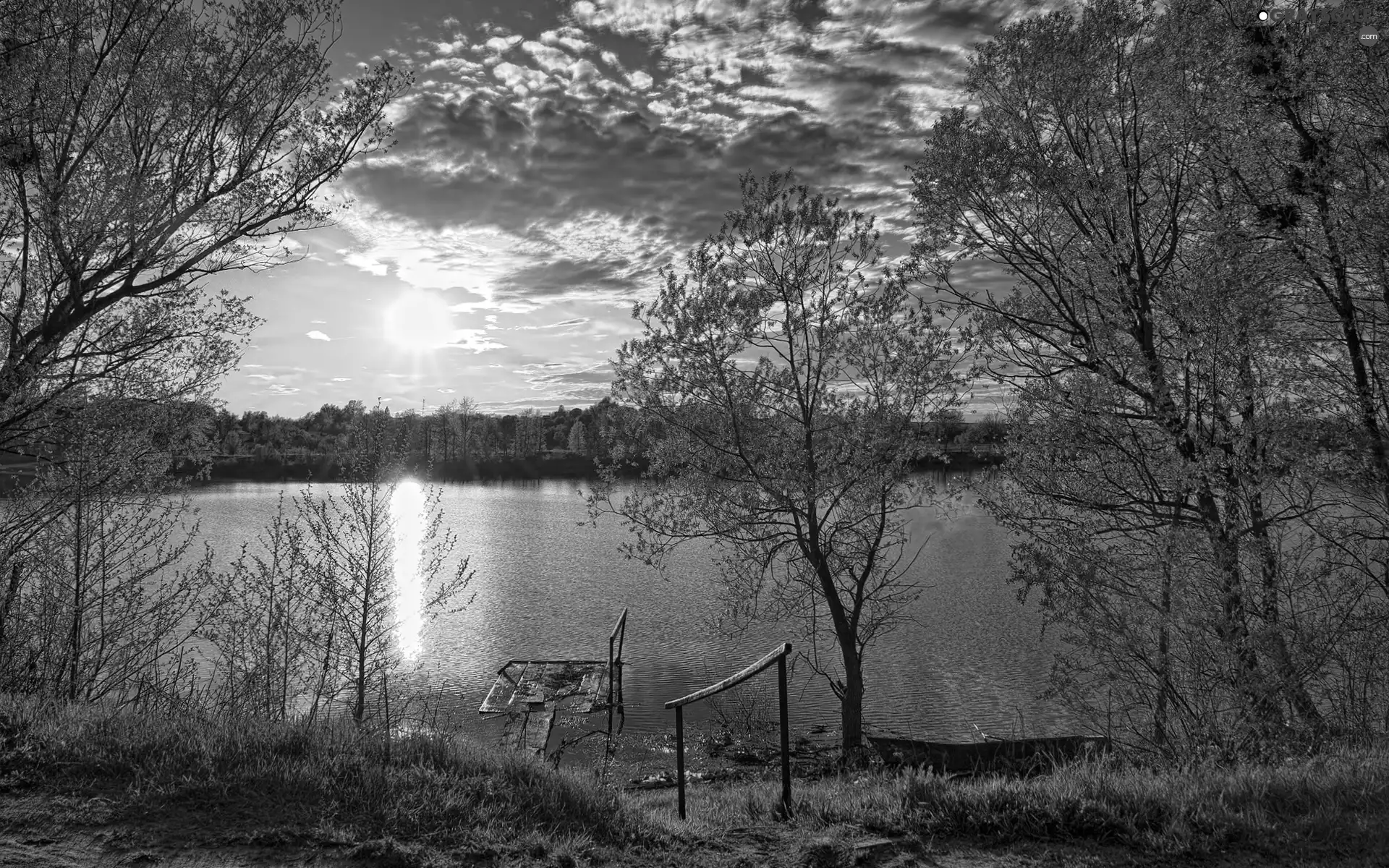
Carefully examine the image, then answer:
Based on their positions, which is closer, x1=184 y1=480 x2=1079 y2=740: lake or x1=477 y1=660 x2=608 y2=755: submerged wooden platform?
x1=477 y1=660 x2=608 y2=755: submerged wooden platform

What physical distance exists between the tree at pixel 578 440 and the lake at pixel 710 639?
84.7 metres

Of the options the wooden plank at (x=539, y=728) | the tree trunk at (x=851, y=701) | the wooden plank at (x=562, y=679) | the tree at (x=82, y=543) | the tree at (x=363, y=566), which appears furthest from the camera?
the wooden plank at (x=562, y=679)

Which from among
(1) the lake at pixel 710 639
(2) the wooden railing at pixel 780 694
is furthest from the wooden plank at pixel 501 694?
(2) the wooden railing at pixel 780 694

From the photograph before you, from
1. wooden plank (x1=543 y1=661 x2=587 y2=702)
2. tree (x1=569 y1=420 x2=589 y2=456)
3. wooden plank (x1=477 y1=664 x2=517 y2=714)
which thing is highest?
tree (x1=569 y1=420 x2=589 y2=456)

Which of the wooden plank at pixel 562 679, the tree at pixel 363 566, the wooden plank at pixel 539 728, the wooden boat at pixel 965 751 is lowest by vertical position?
the wooden plank at pixel 539 728

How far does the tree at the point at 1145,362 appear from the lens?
9.95 m

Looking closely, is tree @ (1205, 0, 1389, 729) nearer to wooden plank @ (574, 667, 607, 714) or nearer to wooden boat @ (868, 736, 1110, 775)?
wooden boat @ (868, 736, 1110, 775)

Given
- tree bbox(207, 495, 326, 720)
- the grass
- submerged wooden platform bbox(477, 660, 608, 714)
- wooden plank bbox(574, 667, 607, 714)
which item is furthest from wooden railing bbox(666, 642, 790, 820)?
submerged wooden platform bbox(477, 660, 608, 714)

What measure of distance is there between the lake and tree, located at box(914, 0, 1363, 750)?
2425 millimetres

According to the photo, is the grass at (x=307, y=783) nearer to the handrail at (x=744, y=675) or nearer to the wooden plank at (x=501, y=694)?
the handrail at (x=744, y=675)

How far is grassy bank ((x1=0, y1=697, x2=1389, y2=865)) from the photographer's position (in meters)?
5.08

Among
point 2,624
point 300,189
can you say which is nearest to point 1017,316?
point 300,189

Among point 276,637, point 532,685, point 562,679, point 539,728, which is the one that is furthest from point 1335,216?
point 276,637

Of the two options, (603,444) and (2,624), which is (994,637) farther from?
(2,624)
